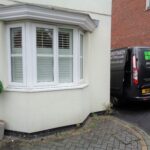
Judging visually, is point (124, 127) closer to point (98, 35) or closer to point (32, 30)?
point (98, 35)

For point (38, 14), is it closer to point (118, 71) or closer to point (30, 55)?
point (30, 55)

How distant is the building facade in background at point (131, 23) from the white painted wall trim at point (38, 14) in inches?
348

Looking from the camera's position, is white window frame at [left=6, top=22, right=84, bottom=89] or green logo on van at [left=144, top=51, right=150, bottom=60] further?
green logo on van at [left=144, top=51, right=150, bottom=60]

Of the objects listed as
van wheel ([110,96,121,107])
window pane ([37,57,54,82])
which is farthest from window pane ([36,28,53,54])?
van wheel ([110,96,121,107])

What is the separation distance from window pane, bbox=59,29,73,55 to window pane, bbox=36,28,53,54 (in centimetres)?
25

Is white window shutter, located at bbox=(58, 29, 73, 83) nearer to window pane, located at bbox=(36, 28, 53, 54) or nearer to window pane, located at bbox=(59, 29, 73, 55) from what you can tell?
window pane, located at bbox=(59, 29, 73, 55)

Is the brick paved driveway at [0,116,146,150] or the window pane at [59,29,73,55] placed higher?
the window pane at [59,29,73,55]

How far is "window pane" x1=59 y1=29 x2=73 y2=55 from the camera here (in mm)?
4602

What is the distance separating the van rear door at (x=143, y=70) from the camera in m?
6.02

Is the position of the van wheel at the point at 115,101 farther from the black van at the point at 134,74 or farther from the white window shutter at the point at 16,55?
the white window shutter at the point at 16,55

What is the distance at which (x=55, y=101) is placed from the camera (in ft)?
14.6

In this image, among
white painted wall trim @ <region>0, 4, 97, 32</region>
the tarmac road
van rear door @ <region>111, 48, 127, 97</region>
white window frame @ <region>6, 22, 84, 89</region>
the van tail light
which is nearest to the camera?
white painted wall trim @ <region>0, 4, 97, 32</region>

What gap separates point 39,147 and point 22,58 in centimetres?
185

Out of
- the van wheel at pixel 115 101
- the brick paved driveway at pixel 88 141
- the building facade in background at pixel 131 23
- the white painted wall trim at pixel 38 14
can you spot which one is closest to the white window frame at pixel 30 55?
the white painted wall trim at pixel 38 14
